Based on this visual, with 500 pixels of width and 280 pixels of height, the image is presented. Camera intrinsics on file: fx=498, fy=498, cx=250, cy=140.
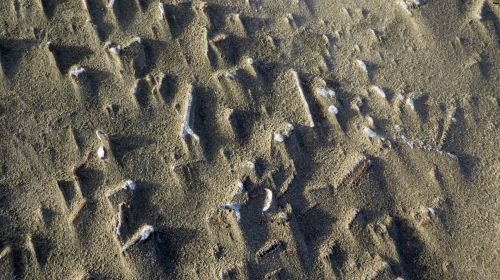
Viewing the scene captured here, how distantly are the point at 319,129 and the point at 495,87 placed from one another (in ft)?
3.08

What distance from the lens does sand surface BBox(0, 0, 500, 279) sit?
2.20 metres

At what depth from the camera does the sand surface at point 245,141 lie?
2.20 m

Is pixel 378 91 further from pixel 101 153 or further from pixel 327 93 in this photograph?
pixel 101 153

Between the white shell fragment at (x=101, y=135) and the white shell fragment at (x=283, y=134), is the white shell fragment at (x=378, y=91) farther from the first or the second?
the white shell fragment at (x=101, y=135)

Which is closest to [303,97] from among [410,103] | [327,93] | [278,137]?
[327,93]

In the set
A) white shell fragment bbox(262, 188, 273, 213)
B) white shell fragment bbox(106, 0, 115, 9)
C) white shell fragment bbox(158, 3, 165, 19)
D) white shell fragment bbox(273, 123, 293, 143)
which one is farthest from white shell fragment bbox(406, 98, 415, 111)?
white shell fragment bbox(106, 0, 115, 9)

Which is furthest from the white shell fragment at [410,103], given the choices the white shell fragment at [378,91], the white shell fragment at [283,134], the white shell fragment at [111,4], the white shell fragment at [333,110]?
the white shell fragment at [111,4]

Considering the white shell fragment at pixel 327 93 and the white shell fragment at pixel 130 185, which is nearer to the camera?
the white shell fragment at pixel 130 185

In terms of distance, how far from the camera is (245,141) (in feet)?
7.66

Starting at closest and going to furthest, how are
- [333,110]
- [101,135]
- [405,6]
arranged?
[101,135] → [333,110] → [405,6]

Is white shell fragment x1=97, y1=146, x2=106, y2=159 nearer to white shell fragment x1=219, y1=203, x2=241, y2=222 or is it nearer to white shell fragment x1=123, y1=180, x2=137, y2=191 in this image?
white shell fragment x1=123, y1=180, x2=137, y2=191

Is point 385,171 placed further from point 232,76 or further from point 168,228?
point 168,228

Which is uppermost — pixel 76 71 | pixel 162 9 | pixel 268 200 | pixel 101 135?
pixel 162 9

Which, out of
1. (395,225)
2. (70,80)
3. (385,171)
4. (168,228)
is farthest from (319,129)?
(70,80)
